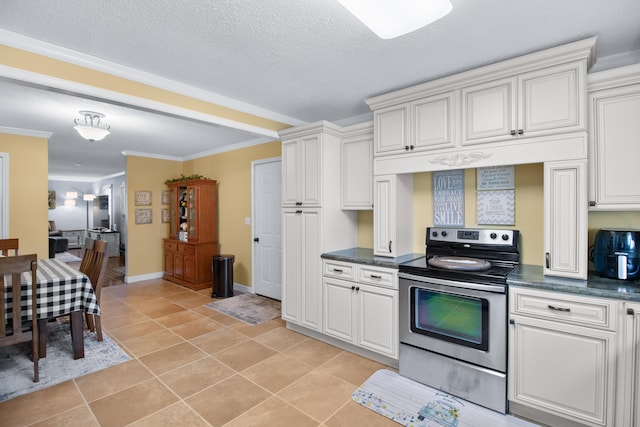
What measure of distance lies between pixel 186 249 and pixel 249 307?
193cm

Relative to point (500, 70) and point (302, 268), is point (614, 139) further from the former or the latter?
point (302, 268)

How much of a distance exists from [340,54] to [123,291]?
16.7 ft

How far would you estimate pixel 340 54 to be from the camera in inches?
90.7

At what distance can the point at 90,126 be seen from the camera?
3.68 m

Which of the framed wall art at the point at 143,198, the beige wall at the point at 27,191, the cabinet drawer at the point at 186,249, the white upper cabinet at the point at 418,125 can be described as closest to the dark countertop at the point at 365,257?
the white upper cabinet at the point at 418,125

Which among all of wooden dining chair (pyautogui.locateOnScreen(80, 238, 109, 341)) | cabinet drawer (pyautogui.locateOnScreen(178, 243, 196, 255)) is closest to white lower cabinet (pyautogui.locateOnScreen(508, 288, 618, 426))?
wooden dining chair (pyautogui.locateOnScreen(80, 238, 109, 341))

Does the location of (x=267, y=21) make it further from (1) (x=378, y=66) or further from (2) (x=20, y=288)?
(2) (x=20, y=288)

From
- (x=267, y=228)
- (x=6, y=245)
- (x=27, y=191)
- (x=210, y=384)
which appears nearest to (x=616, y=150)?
(x=210, y=384)

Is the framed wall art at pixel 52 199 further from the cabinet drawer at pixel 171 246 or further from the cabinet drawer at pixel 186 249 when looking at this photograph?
the cabinet drawer at pixel 186 249

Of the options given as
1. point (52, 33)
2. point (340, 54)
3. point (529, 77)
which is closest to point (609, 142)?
point (529, 77)

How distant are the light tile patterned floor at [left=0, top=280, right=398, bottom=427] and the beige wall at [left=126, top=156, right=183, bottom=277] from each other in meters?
2.40

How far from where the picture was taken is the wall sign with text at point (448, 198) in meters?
2.86

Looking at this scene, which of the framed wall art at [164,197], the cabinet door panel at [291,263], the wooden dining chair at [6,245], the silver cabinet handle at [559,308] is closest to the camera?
the silver cabinet handle at [559,308]

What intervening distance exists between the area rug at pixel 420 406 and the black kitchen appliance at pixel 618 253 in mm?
1134
